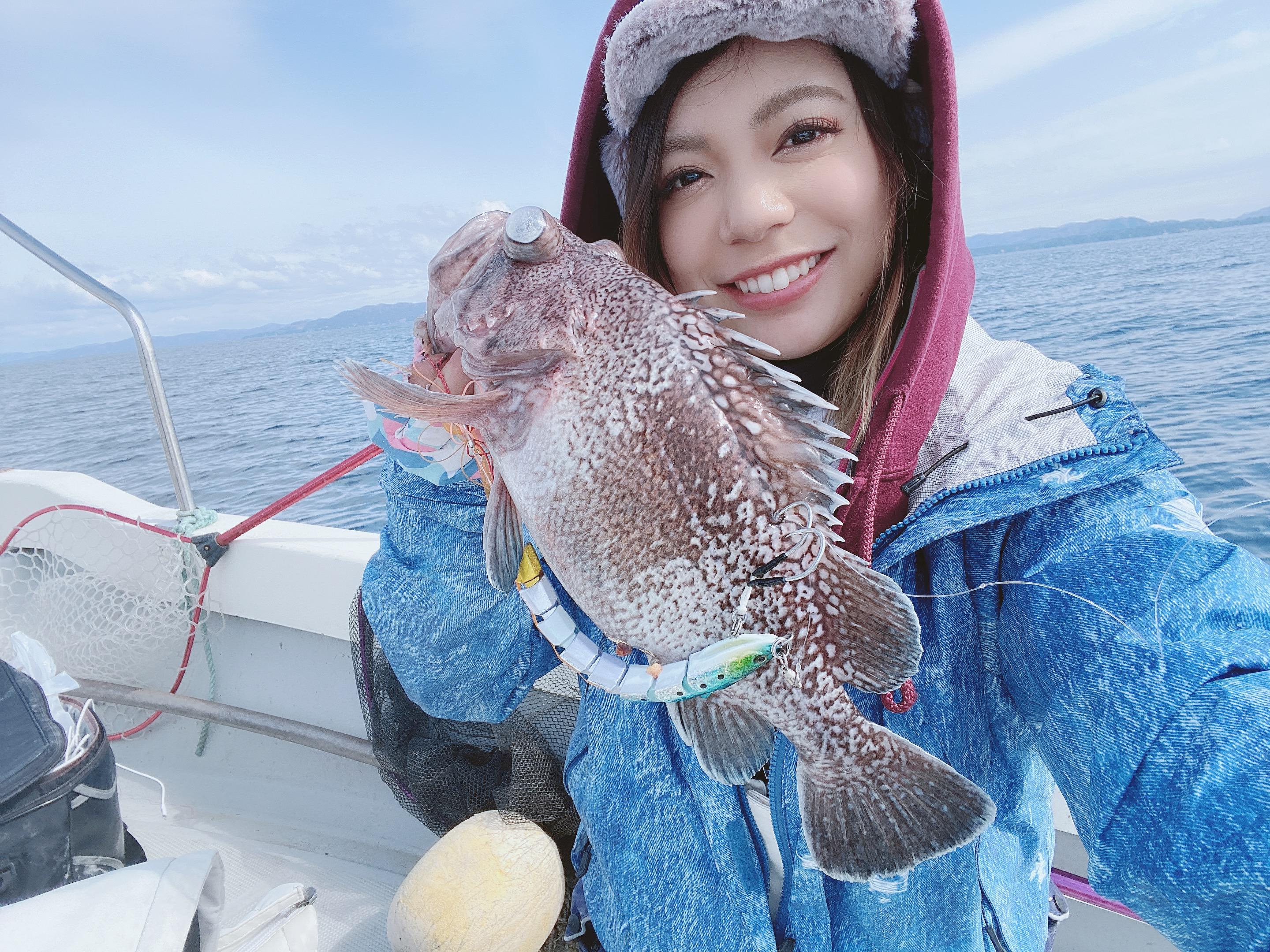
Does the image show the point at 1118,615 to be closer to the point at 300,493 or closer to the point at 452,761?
the point at 452,761

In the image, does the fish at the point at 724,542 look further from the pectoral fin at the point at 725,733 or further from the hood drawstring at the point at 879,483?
the hood drawstring at the point at 879,483

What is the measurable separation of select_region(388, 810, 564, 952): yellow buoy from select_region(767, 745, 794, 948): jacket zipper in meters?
1.28

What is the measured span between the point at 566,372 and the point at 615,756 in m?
1.04

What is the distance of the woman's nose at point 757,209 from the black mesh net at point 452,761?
7.27ft

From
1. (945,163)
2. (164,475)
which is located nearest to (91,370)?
(164,475)

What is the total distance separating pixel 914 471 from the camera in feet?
5.00

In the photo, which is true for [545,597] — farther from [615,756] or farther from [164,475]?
[164,475]

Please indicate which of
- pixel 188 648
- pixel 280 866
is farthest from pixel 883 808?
pixel 188 648

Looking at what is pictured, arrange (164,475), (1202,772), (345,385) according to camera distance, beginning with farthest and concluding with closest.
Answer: (164,475) → (345,385) → (1202,772)

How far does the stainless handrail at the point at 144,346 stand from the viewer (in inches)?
136

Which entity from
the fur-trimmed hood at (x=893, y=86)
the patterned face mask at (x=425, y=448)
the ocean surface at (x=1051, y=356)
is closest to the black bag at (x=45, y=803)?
the patterned face mask at (x=425, y=448)

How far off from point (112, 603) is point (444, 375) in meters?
3.67

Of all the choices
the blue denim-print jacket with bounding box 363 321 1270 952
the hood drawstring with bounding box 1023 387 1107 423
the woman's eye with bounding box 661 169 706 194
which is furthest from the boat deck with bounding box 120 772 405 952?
the hood drawstring with bounding box 1023 387 1107 423

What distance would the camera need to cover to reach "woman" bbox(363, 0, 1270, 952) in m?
1.10
